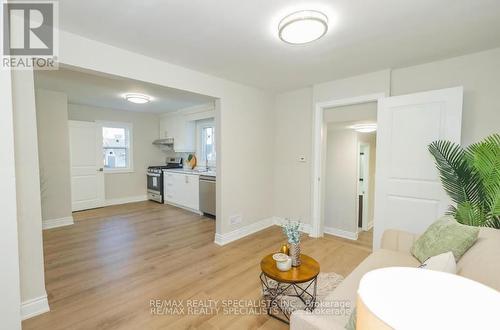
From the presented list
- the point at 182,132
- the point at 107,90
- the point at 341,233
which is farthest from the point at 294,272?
the point at 182,132

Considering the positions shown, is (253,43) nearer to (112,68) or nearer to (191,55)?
(191,55)

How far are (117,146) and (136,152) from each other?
0.46m

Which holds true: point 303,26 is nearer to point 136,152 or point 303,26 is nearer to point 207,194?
point 207,194

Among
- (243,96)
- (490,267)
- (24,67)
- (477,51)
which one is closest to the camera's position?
(490,267)

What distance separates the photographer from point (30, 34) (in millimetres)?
1812

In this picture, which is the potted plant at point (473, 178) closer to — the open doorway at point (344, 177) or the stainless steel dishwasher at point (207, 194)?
the open doorway at point (344, 177)

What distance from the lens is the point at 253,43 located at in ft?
7.29

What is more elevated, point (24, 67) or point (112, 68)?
point (112, 68)

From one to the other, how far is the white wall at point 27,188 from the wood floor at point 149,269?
328mm

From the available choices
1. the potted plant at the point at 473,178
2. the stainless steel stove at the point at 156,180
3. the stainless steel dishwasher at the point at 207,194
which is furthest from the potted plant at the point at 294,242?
the stainless steel stove at the point at 156,180

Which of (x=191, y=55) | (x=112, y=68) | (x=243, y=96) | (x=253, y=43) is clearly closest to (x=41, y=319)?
(x=112, y=68)

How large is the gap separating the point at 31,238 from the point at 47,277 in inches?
36.0

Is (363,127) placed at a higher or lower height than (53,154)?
higher

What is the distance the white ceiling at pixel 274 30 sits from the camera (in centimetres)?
167
